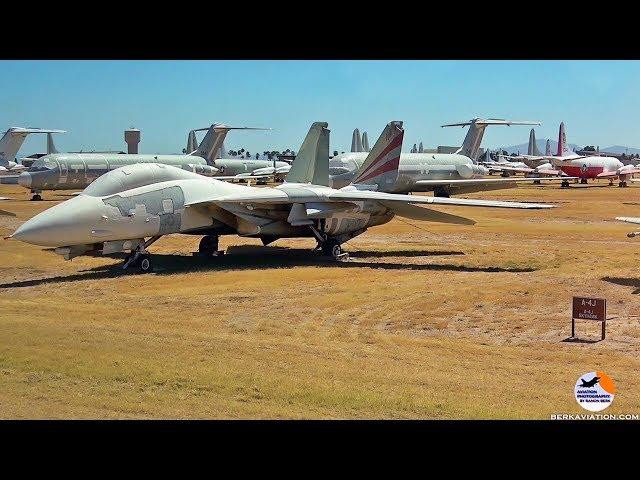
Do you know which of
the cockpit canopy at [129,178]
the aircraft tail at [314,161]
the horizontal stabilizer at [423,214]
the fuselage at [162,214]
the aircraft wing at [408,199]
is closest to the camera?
the fuselage at [162,214]

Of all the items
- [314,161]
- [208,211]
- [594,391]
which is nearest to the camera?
[594,391]

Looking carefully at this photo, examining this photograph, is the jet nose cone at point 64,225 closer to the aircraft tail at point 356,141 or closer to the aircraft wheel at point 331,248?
the aircraft wheel at point 331,248

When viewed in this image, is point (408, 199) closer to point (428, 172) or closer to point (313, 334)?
point (313, 334)

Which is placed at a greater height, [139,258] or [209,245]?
[209,245]

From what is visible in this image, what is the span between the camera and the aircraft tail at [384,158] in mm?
27125

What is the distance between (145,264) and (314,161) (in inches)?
306

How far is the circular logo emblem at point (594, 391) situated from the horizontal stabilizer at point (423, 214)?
1233 cm

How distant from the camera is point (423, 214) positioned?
23.4 meters

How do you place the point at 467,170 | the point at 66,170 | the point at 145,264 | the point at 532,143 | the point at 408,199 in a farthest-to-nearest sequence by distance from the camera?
the point at 532,143 < the point at 467,170 < the point at 66,170 < the point at 408,199 < the point at 145,264

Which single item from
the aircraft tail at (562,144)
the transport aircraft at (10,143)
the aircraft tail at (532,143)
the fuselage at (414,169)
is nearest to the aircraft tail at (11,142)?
the transport aircraft at (10,143)

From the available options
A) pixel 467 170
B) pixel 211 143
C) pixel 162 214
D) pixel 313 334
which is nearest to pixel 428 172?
pixel 467 170

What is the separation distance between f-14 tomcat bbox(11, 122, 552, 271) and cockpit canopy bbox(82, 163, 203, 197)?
3 centimetres

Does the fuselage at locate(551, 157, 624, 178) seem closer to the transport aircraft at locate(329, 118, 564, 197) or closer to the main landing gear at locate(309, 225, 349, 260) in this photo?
the transport aircraft at locate(329, 118, 564, 197)

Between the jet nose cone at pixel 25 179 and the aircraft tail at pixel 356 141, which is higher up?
the aircraft tail at pixel 356 141
